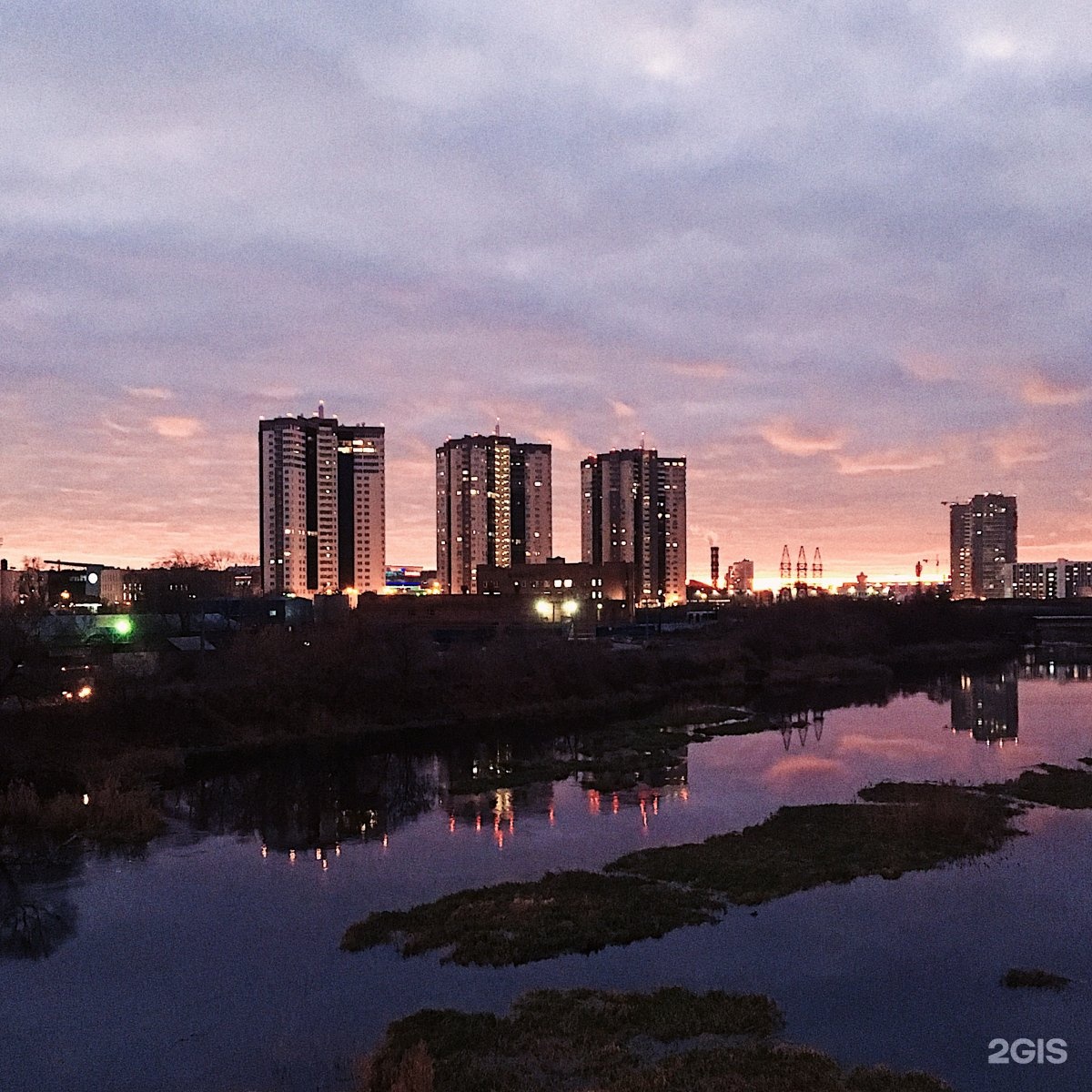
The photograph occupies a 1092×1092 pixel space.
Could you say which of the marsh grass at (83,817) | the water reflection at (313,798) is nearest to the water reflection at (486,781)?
the water reflection at (313,798)

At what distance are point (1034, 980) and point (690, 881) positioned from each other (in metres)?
8.30

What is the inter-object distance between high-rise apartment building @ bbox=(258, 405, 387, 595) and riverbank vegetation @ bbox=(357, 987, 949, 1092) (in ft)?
505

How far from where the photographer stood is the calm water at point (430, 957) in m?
15.9

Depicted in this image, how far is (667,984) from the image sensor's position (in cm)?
1812

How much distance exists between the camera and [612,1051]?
15391 millimetres

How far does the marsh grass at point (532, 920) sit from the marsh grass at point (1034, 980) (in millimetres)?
6051

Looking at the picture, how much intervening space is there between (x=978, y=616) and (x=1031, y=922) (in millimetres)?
118507

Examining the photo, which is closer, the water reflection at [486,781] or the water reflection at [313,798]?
the water reflection at [313,798]

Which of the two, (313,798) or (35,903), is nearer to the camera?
(35,903)

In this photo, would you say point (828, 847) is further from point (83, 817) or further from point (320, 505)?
point (320, 505)

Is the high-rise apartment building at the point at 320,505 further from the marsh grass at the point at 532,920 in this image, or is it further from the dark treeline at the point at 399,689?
the marsh grass at the point at 532,920

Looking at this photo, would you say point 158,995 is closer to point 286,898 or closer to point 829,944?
point 286,898

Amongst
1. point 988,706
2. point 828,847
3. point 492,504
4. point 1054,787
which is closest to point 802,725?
point 988,706

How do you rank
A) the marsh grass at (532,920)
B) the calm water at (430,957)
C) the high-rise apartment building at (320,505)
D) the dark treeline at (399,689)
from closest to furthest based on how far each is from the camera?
1. the calm water at (430,957)
2. the marsh grass at (532,920)
3. the dark treeline at (399,689)
4. the high-rise apartment building at (320,505)
